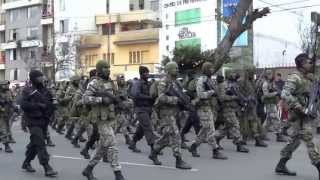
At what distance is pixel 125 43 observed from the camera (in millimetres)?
63188

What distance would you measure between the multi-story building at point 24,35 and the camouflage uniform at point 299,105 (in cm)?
6295

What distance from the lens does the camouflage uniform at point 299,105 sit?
10.1 meters

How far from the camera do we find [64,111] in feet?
63.3

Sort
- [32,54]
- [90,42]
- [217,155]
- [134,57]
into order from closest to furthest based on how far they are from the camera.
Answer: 1. [217,155]
2. [134,57]
3. [90,42]
4. [32,54]

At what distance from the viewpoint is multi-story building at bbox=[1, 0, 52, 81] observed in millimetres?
75375

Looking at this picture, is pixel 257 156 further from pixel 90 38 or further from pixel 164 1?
pixel 90 38

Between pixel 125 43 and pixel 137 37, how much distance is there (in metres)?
2.18

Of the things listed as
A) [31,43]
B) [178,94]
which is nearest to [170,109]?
[178,94]

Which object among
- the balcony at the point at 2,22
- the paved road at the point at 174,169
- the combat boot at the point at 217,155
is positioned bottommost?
the paved road at the point at 174,169

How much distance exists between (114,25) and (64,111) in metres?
46.7

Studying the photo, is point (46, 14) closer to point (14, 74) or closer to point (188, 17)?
point (14, 74)

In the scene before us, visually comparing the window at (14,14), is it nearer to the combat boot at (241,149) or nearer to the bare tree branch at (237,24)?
the bare tree branch at (237,24)

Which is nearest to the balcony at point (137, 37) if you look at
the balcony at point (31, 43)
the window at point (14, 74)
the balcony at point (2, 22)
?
the balcony at point (31, 43)

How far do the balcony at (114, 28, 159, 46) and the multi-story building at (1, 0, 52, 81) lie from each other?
11.7m
